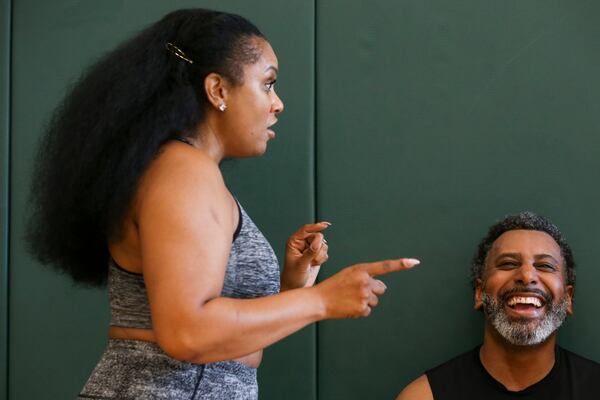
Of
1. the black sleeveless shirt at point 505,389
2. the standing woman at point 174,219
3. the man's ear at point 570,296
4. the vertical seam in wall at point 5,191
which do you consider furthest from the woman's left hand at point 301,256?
the vertical seam in wall at point 5,191

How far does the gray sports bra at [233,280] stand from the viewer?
56.2 inches

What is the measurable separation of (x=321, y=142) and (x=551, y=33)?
76 cm

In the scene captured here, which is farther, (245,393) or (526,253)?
(526,253)

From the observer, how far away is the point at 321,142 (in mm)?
2420

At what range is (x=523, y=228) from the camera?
219 centimetres

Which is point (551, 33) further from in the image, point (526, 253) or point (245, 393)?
point (245, 393)

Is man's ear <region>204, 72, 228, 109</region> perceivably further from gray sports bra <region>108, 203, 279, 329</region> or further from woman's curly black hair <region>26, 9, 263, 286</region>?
gray sports bra <region>108, 203, 279, 329</region>

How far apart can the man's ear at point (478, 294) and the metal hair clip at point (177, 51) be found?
1.13m

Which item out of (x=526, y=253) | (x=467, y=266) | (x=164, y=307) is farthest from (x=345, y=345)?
(x=164, y=307)

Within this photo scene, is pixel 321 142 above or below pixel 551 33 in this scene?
below

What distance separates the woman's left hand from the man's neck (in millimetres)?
602

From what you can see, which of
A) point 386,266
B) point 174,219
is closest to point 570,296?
point 386,266

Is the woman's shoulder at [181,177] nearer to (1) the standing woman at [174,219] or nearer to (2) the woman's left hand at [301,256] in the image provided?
(1) the standing woman at [174,219]

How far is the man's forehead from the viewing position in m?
2.14
